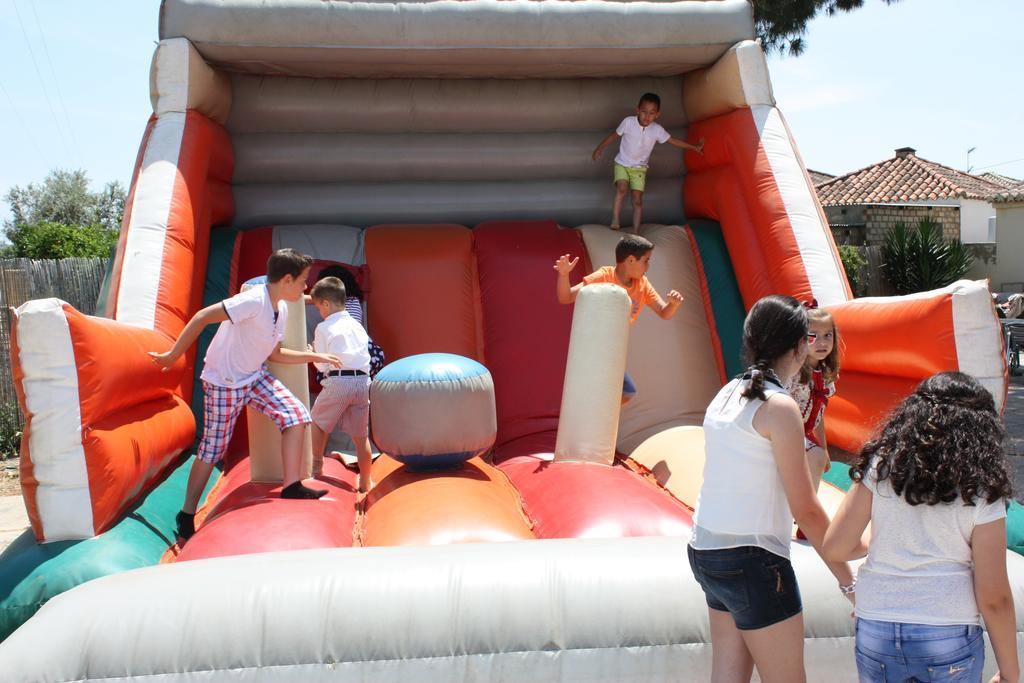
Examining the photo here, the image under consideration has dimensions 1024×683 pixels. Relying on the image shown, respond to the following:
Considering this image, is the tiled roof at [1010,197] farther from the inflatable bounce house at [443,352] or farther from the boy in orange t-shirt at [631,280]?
the boy in orange t-shirt at [631,280]

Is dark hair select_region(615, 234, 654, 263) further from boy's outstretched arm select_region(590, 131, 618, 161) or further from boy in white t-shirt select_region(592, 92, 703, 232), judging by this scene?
boy's outstretched arm select_region(590, 131, 618, 161)

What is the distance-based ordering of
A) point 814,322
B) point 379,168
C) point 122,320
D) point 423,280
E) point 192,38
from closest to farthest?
1. point 814,322
2. point 122,320
3. point 192,38
4. point 423,280
5. point 379,168

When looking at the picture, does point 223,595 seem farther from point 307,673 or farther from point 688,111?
point 688,111

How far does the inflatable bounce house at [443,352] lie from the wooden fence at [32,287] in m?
2.39

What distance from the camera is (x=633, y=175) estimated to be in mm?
5438

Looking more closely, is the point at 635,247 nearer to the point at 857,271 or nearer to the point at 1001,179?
the point at 857,271

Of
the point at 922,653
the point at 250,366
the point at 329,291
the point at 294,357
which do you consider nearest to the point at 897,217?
the point at 329,291

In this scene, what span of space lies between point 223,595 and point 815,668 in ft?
4.73

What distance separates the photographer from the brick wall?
16.8 metres

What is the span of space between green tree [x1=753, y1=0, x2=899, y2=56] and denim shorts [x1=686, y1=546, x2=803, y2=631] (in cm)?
904

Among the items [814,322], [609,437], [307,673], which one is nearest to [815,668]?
[814,322]

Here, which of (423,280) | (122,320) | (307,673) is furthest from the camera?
(423,280)

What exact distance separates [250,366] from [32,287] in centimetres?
422

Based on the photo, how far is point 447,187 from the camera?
5.67 metres
